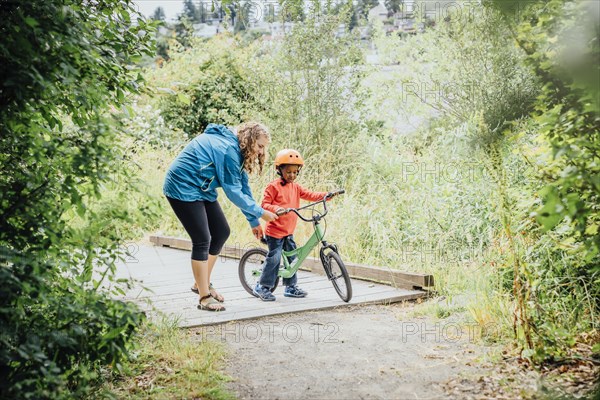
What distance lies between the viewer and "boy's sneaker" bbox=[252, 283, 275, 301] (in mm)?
6035

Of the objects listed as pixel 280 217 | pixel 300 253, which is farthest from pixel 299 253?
pixel 280 217

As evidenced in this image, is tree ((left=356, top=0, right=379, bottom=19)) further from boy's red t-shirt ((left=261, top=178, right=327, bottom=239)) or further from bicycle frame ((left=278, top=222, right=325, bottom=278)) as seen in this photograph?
bicycle frame ((left=278, top=222, right=325, bottom=278))

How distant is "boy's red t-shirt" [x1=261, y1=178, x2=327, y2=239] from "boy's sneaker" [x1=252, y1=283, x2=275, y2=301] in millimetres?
508

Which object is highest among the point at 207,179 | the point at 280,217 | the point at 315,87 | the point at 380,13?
the point at 380,13

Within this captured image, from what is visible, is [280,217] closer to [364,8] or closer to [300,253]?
[300,253]

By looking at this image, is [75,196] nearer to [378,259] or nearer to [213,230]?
[213,230]

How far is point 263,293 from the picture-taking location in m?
6.07

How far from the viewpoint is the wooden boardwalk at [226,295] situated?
551cm

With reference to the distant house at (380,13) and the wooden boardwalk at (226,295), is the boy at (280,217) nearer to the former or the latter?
the wooden boardwalk at (226,295)

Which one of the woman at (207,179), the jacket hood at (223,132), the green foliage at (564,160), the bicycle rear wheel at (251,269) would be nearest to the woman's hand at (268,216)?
the woman at (207,179)

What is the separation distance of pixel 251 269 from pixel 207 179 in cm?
159

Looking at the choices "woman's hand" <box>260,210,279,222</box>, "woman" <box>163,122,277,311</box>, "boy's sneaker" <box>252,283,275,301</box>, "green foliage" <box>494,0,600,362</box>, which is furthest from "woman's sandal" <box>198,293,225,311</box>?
"green foliage" <box>494,0,600,362</box>

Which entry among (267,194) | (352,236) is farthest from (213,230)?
(352,236)

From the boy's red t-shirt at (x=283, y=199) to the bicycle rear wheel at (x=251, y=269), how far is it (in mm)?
372
